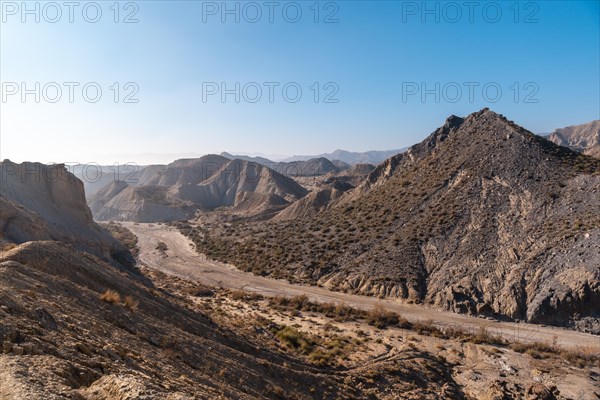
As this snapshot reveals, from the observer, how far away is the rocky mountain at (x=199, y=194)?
9538cm

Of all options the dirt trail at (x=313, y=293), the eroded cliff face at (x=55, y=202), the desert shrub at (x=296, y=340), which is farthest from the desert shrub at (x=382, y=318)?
the eroded cliff face at (x=55, y=202)

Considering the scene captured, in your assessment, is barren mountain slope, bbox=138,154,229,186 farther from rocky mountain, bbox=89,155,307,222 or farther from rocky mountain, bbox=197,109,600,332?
rocky mountain, bbox=197,109,600,332

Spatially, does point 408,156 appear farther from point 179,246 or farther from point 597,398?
point 597,398

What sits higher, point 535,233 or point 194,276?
point 535,233

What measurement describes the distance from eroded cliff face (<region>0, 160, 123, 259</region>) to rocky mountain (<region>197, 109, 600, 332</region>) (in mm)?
16214

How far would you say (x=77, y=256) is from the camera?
16.2 meters

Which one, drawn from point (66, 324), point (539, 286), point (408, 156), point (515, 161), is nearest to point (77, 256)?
point (66, 324)

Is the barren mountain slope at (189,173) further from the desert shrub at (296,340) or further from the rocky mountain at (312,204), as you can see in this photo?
the desert shrub at (296,340)

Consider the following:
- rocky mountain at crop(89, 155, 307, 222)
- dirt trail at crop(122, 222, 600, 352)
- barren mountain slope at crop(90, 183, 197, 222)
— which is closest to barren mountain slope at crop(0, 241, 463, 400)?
dirt trail at crop(122, 222, 600, 352)

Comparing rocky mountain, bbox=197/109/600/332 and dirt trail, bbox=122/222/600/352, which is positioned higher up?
rocky mountain, bbox=197/109/600/332

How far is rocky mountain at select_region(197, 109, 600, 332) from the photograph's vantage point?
2591 centimetres

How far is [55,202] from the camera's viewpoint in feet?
111

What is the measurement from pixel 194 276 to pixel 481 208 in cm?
2984

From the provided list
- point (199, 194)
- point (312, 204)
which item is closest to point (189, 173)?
point (199, 194)
